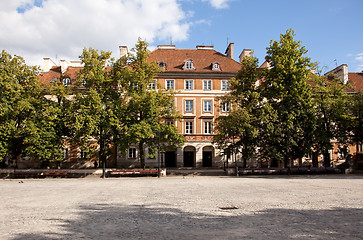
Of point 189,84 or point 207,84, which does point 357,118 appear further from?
point 189,84

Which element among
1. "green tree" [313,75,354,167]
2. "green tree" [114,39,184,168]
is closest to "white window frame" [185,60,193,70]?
"green tree" [114,39,184,168]

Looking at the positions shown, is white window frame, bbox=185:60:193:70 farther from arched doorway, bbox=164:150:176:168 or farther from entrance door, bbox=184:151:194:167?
arched doorway, bbox=164:150:176:168

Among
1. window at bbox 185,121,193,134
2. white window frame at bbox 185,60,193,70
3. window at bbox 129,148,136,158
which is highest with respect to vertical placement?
white window frame at bbox 185,60,193,70

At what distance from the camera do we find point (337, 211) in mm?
9070

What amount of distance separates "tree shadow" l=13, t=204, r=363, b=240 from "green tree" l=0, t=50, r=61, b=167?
22270 mm

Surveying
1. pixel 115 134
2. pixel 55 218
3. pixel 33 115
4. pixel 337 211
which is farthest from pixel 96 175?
pixel 337 211

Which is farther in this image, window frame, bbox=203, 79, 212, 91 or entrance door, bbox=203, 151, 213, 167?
window frame, bbox=203, 79, 212, 91

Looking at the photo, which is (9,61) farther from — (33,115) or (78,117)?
(78,117)

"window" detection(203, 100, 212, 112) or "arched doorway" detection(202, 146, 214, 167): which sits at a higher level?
"window" detection(203, 100, 212, 112)

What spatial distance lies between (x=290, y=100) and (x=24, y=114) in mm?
28939

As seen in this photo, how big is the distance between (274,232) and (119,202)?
6.98 metres

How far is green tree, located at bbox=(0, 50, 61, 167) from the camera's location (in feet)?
94.0

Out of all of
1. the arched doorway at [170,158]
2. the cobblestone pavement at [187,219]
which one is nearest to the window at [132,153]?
the arched doorway at [170,158]

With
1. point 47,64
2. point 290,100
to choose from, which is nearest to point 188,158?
point 290,100
